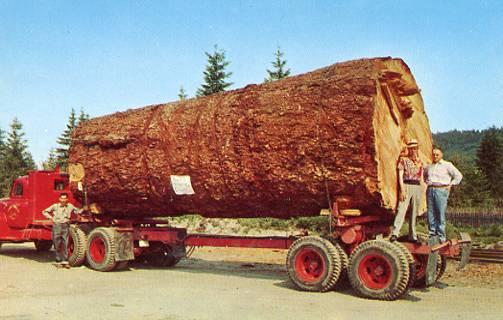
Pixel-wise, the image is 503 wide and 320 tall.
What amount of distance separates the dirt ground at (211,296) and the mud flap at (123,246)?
0.33 metres

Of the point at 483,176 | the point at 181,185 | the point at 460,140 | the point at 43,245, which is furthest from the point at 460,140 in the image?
the point at 181,185

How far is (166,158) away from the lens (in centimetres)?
1015

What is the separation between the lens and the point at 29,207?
13.4 meters

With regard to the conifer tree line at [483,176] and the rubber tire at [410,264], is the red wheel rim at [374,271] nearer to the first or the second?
the rubber tire at [410,264]

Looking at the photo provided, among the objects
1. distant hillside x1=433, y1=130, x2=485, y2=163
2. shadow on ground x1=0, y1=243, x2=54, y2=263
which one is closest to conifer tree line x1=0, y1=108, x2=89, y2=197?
shadow on ground x1=0, y1=243, x2=54, y2=263

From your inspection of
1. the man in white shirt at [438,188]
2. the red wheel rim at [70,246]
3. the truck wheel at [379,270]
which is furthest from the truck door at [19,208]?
the man in white shirt at [438,188]

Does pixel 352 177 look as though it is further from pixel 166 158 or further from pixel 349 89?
pixel 166 158

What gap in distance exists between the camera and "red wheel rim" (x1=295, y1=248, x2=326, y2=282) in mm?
8375

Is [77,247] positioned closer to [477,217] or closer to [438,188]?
[438,188]

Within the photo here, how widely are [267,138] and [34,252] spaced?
9510 millimetres

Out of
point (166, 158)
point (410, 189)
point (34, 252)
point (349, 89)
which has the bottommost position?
point (34, 252)

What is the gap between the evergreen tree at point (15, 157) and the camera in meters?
48.2

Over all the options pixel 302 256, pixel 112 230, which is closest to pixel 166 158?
pixel 112 230

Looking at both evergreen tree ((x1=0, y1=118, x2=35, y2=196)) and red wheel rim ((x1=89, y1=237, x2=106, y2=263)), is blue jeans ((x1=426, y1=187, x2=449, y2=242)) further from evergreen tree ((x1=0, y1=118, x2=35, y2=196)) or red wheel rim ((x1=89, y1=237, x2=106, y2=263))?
evergreen tree ((x1=0, y1=118, x2=35, y2=196))
